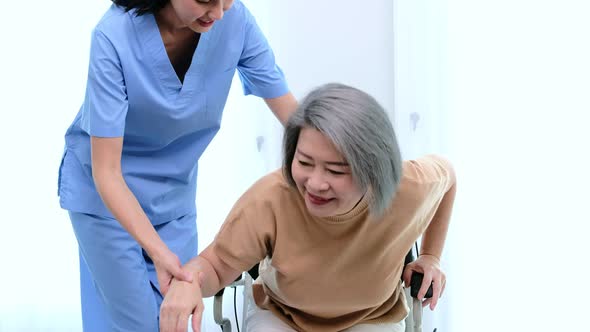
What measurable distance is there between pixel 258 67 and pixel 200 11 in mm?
369

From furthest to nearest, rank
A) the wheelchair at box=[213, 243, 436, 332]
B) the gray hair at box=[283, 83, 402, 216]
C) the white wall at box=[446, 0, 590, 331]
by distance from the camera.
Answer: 1. the white wall at box=[446, 0, 590, 331]
2. the wheelchair at box=[213, 243, 436, 332]
3. the gray hair at box=[283, 83, 402, 216]

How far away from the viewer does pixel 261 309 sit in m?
1.98

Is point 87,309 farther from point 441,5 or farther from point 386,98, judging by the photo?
point 441,5

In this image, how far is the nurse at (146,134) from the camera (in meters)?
1.76

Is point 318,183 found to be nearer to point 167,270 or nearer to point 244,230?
point 244,230

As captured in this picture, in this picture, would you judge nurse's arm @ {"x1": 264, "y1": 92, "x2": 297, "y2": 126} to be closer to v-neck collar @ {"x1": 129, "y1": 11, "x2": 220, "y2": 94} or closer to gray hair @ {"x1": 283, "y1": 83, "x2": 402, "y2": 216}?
v-neck collar @ {"x1": 129, "y1": 11, "x2": 220, "y2": 94}

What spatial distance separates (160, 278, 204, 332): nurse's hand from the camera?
1.68 m

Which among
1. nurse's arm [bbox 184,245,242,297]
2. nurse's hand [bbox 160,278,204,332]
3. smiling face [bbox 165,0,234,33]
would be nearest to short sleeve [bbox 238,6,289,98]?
smiling face [bbox 165,0,234,33]

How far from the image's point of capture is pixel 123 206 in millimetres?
1744

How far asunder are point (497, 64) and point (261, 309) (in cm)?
123

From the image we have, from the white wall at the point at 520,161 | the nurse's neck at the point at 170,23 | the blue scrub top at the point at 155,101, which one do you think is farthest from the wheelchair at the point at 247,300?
the white wall at the point at 520,161

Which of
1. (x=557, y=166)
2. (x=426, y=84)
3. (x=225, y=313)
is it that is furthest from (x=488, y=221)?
(x=225, y=313)

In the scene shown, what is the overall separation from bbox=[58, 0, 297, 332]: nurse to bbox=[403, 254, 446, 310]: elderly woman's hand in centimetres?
50

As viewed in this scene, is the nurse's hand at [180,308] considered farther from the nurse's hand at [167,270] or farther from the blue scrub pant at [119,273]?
the blue scrub pant at [119,273]
